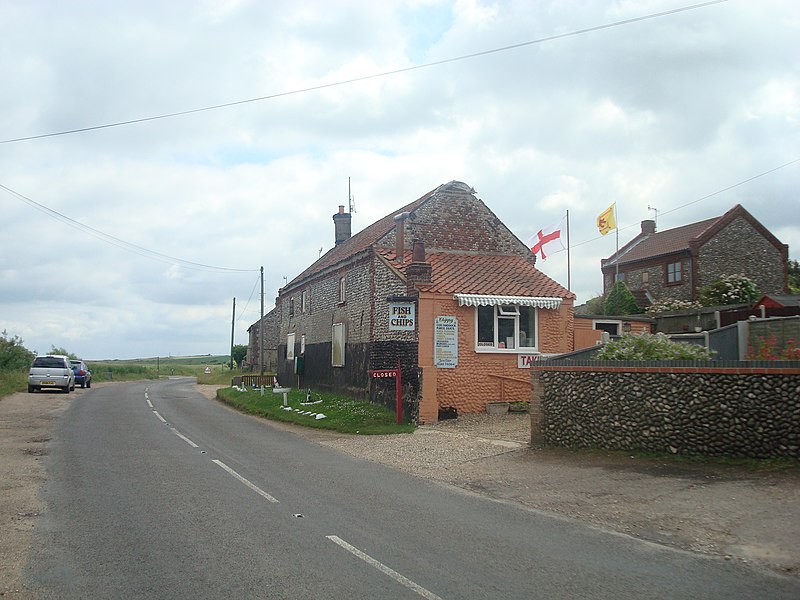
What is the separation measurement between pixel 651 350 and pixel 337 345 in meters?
A: 15.3

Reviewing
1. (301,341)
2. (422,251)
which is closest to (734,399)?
(422,251)

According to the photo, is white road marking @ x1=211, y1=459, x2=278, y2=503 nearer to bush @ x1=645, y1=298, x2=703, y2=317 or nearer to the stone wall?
bush @ x1=645, y1=298, x2=703, y2=317

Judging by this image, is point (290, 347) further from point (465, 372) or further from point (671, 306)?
point (671, 306)

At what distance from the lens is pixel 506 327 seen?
21.6 m

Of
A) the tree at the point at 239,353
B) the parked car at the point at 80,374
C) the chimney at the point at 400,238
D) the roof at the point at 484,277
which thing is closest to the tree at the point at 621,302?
the roof at the point at 484,277

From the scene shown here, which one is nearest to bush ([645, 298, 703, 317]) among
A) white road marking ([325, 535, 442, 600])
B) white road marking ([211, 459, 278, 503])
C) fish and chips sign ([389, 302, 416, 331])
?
fish and chips sign ([389, 302, 416, 331])

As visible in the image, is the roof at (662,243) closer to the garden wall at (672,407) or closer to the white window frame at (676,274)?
the white window frame at (676,274)

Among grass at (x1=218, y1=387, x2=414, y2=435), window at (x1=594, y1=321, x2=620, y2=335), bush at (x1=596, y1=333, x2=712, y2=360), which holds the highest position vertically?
window at (x1=594, y1=321, x2=620, y2=335)

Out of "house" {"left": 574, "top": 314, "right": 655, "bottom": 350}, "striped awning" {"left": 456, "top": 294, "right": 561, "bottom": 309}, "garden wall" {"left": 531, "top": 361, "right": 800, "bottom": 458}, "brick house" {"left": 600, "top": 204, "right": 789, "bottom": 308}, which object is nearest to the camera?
"garden wall" {"left": 531, "top": 361, "right": 800, "bottom": 458}

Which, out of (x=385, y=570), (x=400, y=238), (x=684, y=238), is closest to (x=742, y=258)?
(x=684, y=238)

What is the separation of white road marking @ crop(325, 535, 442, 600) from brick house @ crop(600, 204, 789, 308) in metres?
34.9

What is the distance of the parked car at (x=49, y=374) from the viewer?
35156mm

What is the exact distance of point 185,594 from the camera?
595 cm

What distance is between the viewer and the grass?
1956 cm
